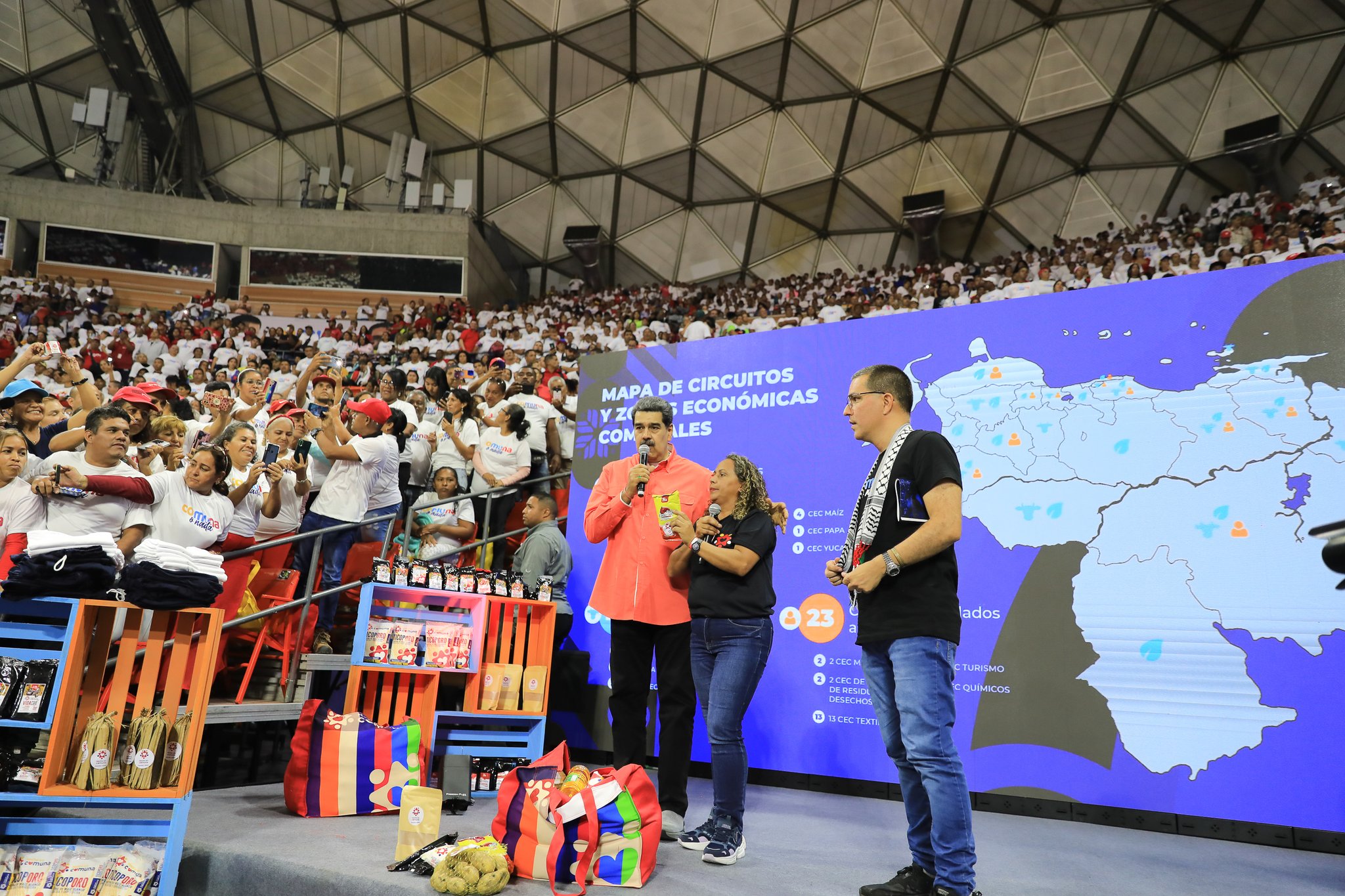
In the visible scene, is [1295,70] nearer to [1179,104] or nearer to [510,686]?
[1179,104]

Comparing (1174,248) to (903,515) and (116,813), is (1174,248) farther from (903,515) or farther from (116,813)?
(116,813)

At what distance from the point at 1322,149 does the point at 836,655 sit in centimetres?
1566

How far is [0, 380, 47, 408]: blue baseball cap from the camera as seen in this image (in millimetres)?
4672

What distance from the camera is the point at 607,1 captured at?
59.2 feet

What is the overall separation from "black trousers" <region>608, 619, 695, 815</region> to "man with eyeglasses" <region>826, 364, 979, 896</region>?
3.35 ft

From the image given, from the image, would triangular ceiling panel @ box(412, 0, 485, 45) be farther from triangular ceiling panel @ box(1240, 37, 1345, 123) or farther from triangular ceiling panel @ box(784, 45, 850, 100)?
triangular ceiling panel @ box(1240, 37, 1345, 123)

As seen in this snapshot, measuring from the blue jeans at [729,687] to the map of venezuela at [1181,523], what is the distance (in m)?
2.29

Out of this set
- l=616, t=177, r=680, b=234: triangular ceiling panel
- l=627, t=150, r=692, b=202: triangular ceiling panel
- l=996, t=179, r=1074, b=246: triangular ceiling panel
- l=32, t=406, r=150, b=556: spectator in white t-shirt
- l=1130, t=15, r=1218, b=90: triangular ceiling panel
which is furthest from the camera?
l=616, t=177, r=680, b=234: triangular ceiling panel

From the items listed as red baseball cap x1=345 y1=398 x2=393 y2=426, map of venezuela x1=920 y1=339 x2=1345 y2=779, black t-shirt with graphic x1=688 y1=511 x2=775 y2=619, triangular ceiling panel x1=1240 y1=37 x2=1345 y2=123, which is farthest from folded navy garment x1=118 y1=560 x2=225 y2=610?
triangular ceiling panel x1=1240 y1=37 x2=1345 y2=123

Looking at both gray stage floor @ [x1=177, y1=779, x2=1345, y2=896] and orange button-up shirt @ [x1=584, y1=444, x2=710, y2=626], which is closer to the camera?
gray stage floor @ [x1=177, y1=779, x2=1345, y2=896]

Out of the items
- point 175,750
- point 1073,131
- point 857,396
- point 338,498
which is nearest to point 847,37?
point 1073,131

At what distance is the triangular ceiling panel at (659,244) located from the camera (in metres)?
22.0

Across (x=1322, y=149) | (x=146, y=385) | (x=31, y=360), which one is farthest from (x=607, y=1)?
(x=31, y=360)

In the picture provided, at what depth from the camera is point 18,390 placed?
4.71m
